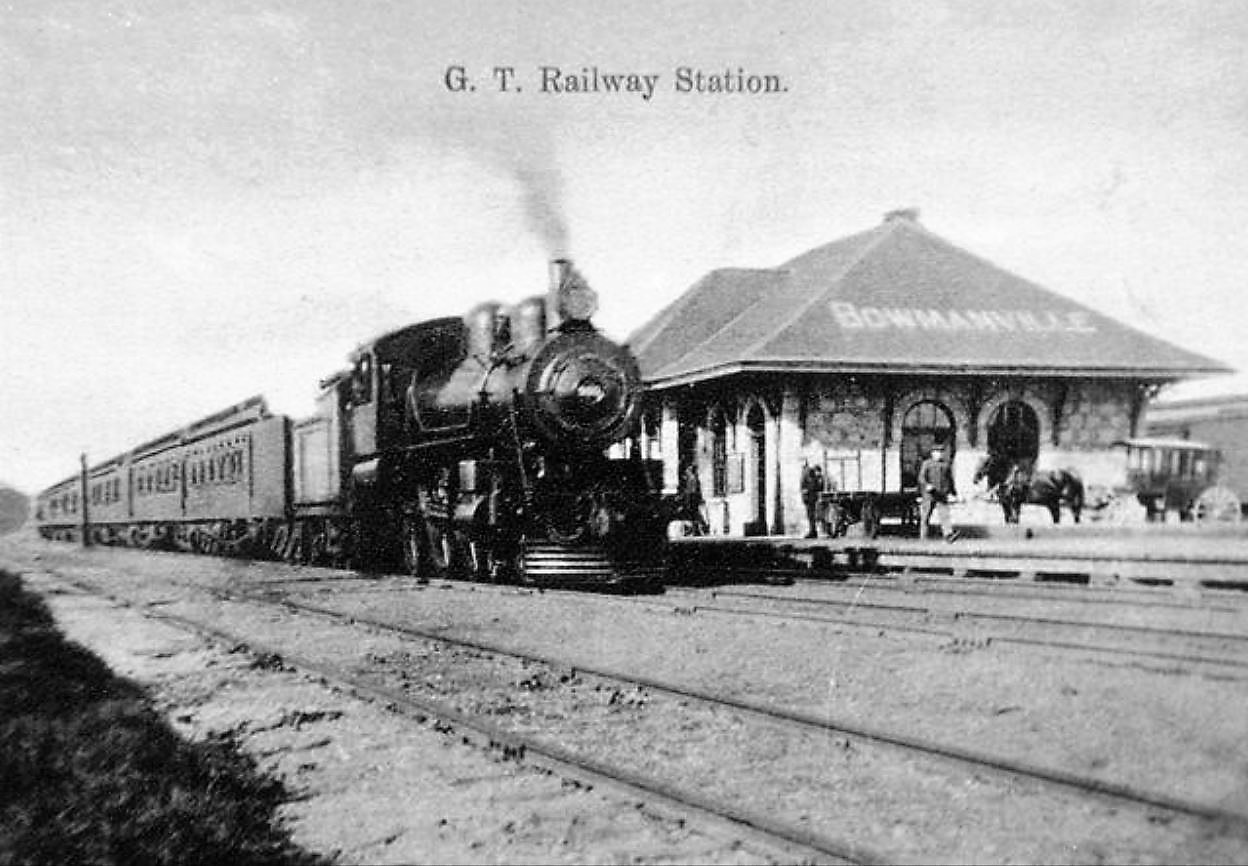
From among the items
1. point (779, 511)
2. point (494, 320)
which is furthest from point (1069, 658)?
point (779, 511)

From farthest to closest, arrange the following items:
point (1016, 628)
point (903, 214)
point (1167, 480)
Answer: point (903, 214)
point (1167, 480)
point (1016, 628)

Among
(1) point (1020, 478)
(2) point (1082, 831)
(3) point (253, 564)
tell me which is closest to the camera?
(2) point (1082, 831)

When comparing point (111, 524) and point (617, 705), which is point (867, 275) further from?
point (111, 524)

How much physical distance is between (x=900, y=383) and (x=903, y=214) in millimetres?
6401

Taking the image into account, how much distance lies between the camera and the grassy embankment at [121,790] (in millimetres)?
4051

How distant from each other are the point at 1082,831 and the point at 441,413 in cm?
1040

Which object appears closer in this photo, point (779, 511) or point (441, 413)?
point (441, 413)

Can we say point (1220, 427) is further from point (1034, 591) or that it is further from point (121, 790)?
point (121, 790)

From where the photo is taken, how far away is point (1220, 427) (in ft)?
72.7

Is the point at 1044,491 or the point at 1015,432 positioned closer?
the point at 1044,491

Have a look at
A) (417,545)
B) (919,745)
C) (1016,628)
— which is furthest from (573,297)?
(919,745)

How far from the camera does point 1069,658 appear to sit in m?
6.88

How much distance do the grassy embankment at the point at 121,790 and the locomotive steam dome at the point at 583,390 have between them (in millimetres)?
5691

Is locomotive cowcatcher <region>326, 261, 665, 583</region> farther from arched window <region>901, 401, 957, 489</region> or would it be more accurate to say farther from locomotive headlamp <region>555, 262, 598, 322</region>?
arched window <region>901, 401, 957, 489</region>
